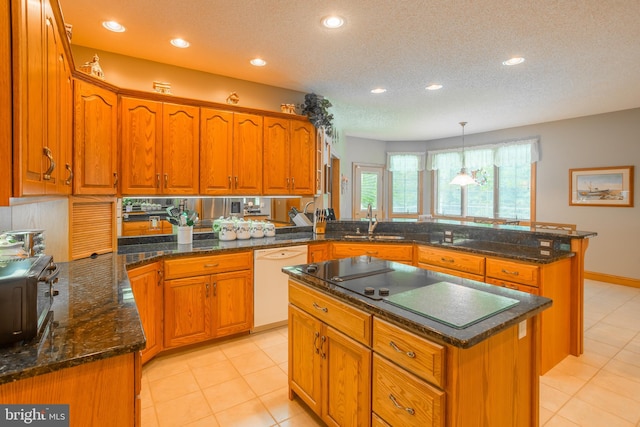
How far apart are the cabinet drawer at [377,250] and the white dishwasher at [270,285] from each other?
0.49 meters

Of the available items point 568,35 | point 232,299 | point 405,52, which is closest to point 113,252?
point 232,299

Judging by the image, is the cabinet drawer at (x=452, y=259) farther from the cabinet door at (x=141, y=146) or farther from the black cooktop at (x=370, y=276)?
the cabinet door at (x=141, y=146)

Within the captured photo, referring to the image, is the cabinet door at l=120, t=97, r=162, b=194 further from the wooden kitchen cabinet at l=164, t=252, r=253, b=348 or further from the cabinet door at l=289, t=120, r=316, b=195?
the cabinet door at l=289, t=120, r=316, b=195

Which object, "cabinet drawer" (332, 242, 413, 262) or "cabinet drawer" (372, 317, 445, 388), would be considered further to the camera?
"cabinet drawer" (332, 242, 413, 262)

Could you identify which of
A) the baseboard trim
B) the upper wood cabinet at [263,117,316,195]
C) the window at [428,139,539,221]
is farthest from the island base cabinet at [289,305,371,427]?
the window at [428,139,539,221]

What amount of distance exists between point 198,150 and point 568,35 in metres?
3.36

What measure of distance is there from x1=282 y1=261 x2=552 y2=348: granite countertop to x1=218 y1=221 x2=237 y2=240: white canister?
1620mm

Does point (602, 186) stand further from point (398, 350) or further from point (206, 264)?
point (206, 264)

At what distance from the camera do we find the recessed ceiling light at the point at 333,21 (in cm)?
241

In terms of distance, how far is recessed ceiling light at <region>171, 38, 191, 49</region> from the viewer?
2770mm

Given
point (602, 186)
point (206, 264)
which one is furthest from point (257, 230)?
point (602, 186)

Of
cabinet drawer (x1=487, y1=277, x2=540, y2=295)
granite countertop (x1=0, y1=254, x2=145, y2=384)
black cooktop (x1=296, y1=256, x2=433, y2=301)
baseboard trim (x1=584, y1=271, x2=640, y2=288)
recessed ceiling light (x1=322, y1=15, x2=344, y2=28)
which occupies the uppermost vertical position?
recessed ceiling light (x1=322, y1=15, x2=344, y2=28)

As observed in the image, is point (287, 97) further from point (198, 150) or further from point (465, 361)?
point (465, 361)

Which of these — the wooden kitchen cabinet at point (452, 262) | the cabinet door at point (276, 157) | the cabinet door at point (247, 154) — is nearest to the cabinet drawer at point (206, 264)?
the cabinet door at point (247, 154)
